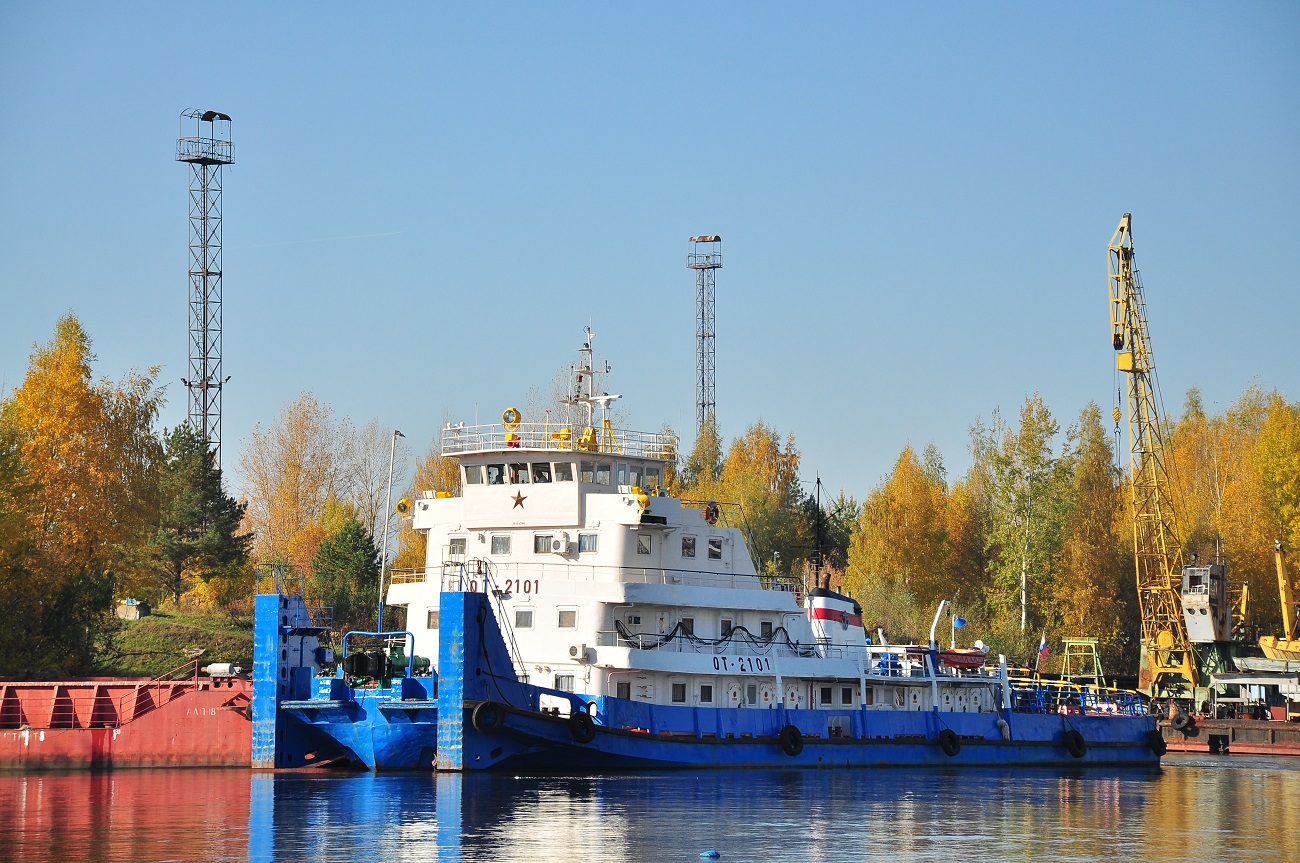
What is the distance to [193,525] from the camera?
58.7m

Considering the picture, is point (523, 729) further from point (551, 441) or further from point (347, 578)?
point (347, 578)

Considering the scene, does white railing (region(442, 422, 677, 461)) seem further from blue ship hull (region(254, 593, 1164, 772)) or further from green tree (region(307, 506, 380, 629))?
green tree (region(307, 506, 380, 629))

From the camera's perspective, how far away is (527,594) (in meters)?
34.9

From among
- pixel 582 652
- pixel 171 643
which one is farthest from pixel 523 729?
pixel 171 643

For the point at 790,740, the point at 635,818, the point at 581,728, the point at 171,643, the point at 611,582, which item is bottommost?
the point at 635,818

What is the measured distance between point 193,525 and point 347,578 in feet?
20.4

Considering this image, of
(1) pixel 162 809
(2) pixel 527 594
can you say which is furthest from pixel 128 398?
(1) pixel 162 809

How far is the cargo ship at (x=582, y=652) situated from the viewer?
33.2 m

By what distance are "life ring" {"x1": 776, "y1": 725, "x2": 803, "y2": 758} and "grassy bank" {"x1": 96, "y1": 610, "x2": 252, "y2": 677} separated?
22057mm

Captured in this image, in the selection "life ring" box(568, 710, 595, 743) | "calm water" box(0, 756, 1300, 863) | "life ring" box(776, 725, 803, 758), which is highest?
"life ring" box(568, 710, 595, 743)

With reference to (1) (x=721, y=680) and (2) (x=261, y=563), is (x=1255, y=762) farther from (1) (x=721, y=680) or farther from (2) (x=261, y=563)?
(2) (x=261, y=563)

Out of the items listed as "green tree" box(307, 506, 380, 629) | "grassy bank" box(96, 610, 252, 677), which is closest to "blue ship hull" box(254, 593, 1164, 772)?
"grassy bank" box(96, 610, 252, 677)

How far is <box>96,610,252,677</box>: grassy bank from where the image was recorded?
5166cm

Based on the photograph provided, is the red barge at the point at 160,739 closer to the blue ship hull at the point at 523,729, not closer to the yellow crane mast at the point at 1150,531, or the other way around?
the blue ship hull at the point at 523,729
